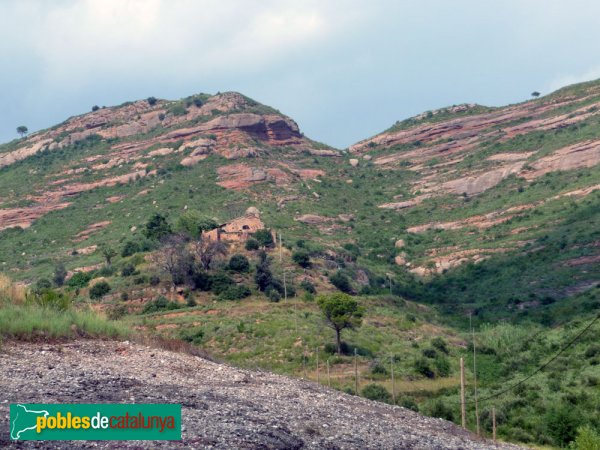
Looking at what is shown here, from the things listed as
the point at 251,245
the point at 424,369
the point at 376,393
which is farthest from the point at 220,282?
the point at 376,393

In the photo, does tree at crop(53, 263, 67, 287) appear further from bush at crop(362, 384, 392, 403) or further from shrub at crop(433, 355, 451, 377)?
bush at crop(362, 384, 392, 403)

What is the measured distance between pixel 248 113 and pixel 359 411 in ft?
326

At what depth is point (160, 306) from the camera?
5491 cm

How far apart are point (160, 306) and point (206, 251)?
8.48 metres

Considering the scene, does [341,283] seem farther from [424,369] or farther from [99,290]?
[99,290]

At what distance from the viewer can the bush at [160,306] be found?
179 feet

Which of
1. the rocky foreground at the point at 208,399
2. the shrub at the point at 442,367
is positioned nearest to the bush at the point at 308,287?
the shrub at the point at 442,367

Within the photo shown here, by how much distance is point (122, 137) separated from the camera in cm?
12200

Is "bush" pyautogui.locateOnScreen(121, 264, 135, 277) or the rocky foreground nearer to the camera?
the rocky foreground

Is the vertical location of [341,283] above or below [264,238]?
below

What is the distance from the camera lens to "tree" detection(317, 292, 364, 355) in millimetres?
48000

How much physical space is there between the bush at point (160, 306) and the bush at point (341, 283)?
15483mm

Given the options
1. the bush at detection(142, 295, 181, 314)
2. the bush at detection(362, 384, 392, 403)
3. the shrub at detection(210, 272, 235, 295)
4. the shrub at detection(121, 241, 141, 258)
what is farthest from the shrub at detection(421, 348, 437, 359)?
the shrub at detection(121, 241, 141, 258)

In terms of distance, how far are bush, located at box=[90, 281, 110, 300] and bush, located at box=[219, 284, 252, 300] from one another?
9.73 m
